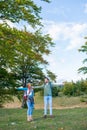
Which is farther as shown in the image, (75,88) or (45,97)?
(75,88)

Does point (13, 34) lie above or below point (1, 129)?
above

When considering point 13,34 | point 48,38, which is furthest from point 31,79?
point 13,34

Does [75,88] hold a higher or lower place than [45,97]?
higher

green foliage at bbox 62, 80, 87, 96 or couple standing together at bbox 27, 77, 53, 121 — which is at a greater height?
green foliage at bbox 62, 80, 87, 96

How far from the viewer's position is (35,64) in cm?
5022

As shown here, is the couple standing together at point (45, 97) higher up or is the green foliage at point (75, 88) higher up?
the green foliage at point (75, 88)

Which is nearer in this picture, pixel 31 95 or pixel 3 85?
pixel 31 95

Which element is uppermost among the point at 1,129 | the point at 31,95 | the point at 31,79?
the point at 31,79

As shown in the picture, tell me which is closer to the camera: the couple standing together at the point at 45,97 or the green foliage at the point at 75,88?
the couple standing together at the point at 45,97

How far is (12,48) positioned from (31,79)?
3329 cm

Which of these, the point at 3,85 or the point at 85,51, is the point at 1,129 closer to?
the point at 3,85

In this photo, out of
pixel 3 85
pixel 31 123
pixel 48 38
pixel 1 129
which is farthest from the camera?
pixel 48 38

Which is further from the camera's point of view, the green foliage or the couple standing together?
the green foliage

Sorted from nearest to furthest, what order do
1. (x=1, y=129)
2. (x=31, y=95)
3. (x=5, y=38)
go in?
(x=5, y=38) < (x=1, y=129) < (x=31, y=95)
